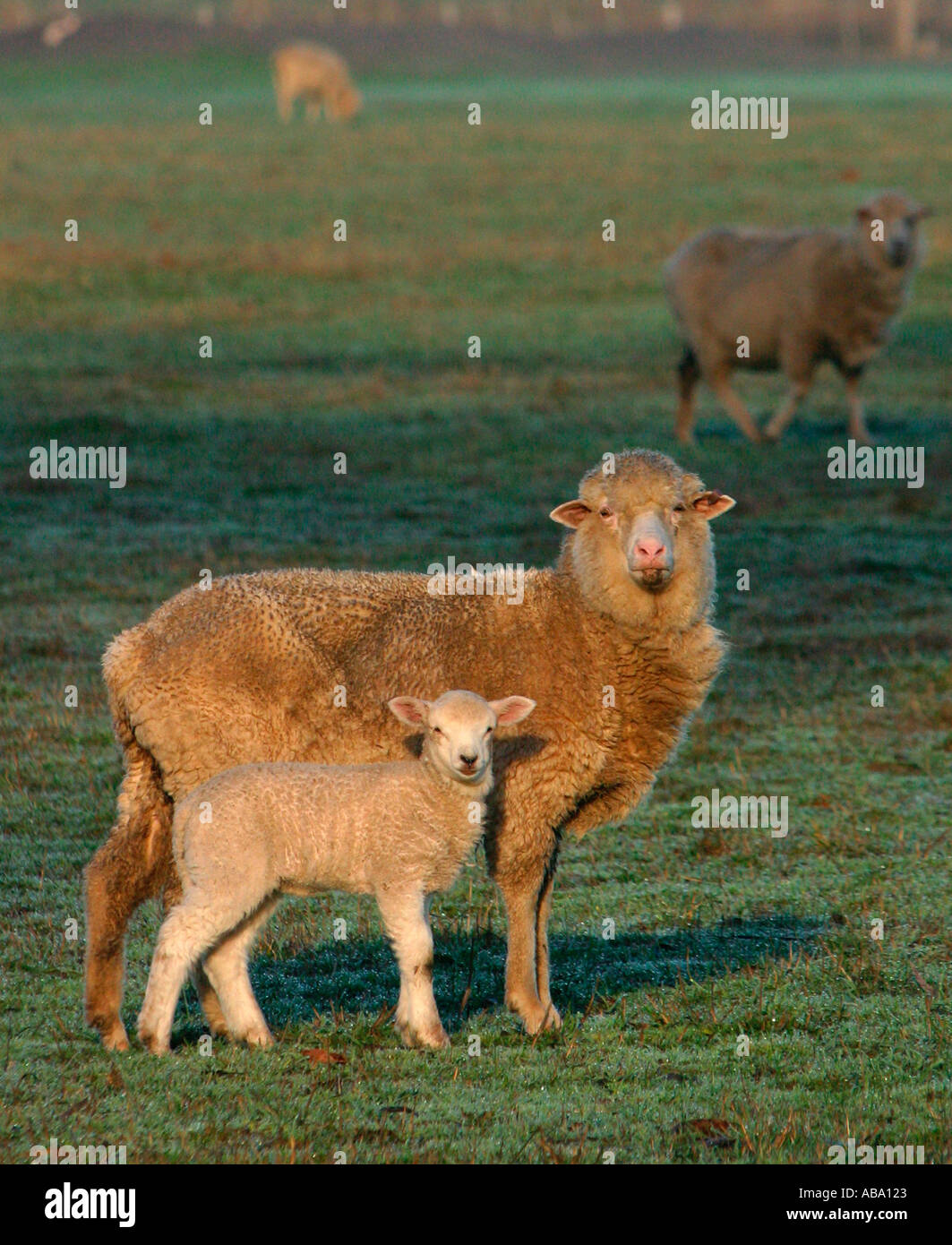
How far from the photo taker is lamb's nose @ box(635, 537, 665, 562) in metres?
6.34

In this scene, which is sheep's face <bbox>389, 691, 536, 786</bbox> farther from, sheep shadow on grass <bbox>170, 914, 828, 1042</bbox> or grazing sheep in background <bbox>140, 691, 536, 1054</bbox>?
sheep shadow on grass <bbox>170, 914, 828, 1042</bbox>

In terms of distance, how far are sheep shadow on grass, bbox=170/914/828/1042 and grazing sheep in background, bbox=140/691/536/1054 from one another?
414 millimetres

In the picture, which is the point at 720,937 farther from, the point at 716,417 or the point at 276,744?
the point at 716,417

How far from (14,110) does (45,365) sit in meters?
25.9

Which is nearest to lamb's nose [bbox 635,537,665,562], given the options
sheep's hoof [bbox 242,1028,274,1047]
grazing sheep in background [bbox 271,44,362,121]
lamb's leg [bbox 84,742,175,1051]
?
lamb's leg [bbox 84,742,175,1051]

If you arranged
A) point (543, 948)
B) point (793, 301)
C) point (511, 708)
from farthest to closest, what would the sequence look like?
point (793, 301), point (543, 948), point (511, 708)

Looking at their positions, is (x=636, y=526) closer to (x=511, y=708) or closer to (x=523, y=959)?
(x=511, y=708)

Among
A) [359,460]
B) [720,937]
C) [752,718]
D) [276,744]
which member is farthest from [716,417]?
[276,744]

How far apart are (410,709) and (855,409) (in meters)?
13.0

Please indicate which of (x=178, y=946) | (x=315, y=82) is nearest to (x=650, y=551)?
(x=178, y=946)

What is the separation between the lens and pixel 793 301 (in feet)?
59.2

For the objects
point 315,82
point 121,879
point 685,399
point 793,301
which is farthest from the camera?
point 315,82

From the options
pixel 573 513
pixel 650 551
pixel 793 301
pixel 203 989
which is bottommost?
pixel 203 989

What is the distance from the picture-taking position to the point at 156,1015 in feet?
19.1
